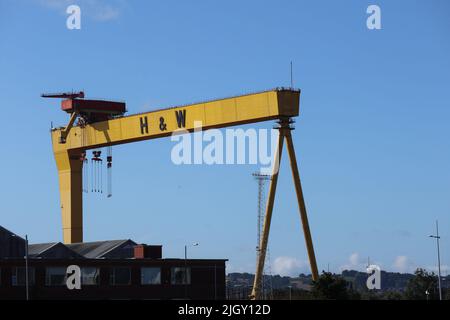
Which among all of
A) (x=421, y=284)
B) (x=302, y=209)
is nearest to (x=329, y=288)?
(x=302, y=209)

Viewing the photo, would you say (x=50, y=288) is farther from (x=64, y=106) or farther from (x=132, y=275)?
(x=64, y=106)

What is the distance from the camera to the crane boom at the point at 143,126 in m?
74.6

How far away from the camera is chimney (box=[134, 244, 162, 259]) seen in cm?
8600

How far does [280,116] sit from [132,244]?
26182mm

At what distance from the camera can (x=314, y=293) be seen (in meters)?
74.3

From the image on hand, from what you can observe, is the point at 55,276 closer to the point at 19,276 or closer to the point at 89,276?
the point at 89,276

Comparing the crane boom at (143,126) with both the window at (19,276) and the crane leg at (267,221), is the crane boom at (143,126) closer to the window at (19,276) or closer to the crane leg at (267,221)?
the crane leg at (267,221)

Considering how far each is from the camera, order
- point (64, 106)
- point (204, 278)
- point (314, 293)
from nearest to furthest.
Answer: point (314, 293) < point (204, 278) < point (64, 106)

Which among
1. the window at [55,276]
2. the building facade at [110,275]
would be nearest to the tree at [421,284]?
the building facade at [110,275]

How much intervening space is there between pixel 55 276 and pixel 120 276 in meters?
5.62

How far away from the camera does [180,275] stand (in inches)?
3388

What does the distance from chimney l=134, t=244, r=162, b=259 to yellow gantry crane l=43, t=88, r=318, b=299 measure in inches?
354

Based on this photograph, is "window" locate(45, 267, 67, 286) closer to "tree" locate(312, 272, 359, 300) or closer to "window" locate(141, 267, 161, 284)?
"window" locate(141, 267, 161, 284)
